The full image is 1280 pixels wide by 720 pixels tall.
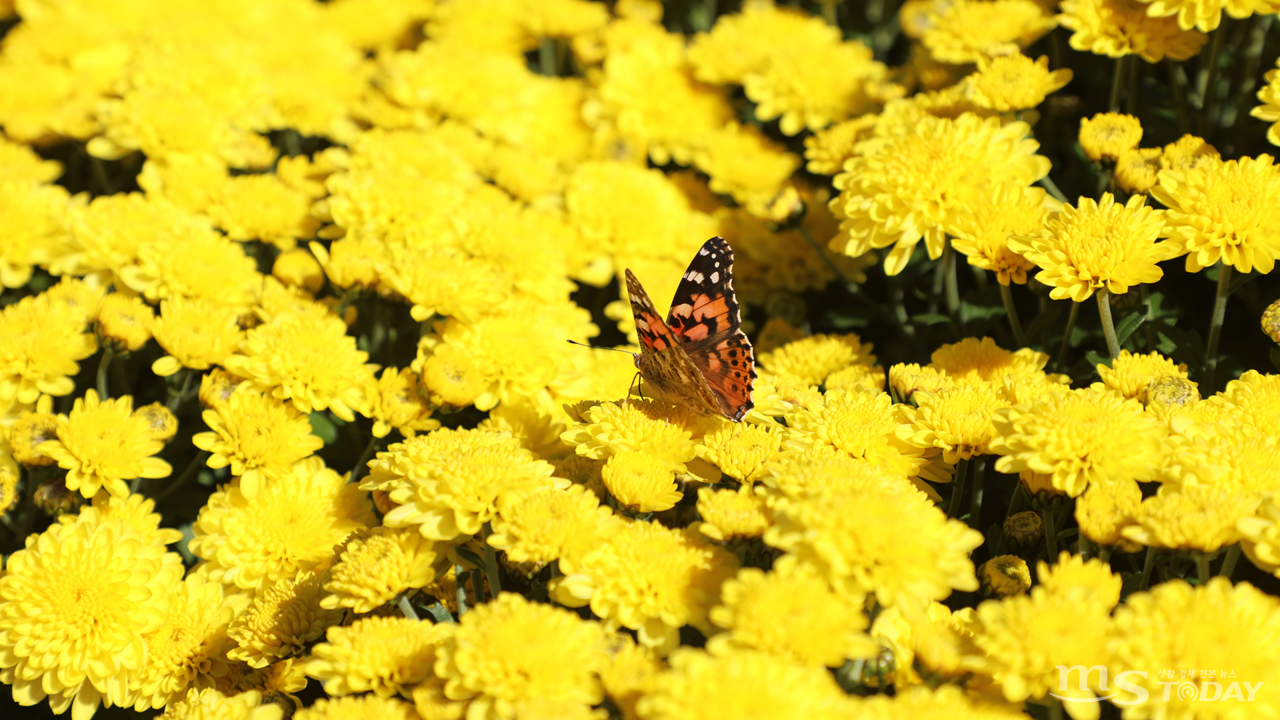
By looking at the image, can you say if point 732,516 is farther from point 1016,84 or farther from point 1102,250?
point 1016,84

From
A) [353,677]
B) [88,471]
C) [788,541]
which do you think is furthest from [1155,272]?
Result: [88,471]

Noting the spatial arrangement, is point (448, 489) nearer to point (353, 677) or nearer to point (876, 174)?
point (353, 677)

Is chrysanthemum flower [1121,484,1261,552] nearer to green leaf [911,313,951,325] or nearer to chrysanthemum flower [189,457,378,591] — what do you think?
green leaf [911,313,951,325]

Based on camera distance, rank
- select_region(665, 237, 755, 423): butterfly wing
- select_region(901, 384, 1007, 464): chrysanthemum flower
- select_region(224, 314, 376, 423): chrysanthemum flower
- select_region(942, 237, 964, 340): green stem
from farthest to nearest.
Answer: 1. select_region(942, 237, 964, 340): green stem
2. select_region(224, 314, 376, 423): chrysanthemum flower
3. select_region(665, 237, 755, 423): butterfly wing
4. select_region(901, 384, 1007, 464): chrysanthemum flower

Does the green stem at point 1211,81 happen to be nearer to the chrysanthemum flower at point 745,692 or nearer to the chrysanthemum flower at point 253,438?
the chrysanthemum flower at point 745,692

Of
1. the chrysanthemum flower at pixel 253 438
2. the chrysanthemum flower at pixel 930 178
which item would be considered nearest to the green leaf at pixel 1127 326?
the chrysanthemum flower at pixel 930 178

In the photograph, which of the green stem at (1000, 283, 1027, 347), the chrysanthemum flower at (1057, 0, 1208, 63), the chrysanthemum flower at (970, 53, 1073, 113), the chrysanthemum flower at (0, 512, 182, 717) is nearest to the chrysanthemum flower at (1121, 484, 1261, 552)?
the green stem at (1000, 283, 1027, 347)
